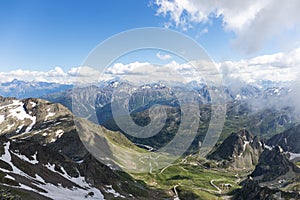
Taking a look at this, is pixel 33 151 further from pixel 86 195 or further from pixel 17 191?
pixel 17 191

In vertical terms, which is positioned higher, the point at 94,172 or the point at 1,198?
the point at 1,198

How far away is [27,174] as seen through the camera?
133375mm

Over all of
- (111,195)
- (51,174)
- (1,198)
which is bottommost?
(111,195)

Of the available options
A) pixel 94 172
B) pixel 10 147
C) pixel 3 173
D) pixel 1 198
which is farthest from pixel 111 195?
pixel 1 198

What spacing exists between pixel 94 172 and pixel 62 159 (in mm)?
23623

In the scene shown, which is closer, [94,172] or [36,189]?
[36,189]

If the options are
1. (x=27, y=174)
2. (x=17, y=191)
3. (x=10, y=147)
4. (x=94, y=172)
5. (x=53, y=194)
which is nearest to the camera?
(x=17, y=191)

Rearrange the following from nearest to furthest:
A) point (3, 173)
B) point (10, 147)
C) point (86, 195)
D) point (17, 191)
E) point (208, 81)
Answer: point (208, 81)
point (17, 191)
point (3, 173)
point (86, 195)
point (10, 147)

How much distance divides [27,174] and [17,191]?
130ft

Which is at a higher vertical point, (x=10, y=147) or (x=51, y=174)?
(x=10, y=147)

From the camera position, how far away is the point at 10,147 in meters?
160

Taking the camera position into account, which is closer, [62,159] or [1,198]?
[1,198]

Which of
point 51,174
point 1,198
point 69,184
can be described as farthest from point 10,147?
point 1,198

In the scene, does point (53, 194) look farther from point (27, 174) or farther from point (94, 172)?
point (94, 172)
